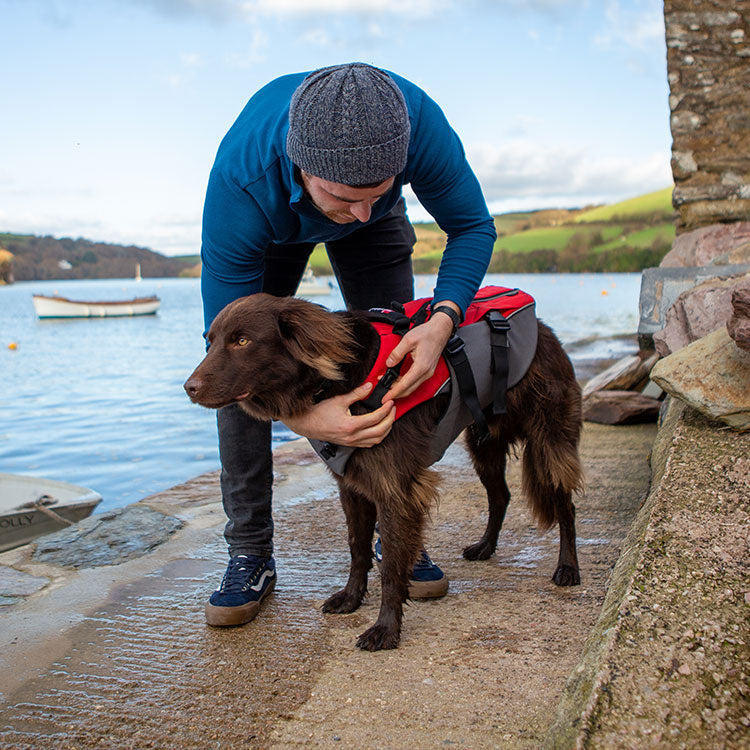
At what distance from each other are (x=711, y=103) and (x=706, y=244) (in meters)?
1.49

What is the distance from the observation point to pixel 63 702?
2.20 metres

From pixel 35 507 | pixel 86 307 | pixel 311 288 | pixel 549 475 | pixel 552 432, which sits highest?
pixel 552 432

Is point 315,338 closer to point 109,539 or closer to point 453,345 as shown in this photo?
point 453,345

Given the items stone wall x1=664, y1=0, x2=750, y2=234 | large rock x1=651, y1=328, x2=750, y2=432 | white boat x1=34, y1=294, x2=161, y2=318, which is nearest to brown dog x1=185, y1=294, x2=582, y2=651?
large rock x1=651, y1=328, x2=750, y2=432

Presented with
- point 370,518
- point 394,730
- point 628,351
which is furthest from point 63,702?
point 628,351

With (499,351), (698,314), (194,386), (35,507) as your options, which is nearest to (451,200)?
(499,351)

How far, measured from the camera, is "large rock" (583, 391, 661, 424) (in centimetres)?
554

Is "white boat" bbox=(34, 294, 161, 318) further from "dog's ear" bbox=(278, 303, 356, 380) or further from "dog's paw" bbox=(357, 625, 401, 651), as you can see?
"dog's paw" bbox=(357, 625, 401, 651)

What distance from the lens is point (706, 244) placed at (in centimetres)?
608

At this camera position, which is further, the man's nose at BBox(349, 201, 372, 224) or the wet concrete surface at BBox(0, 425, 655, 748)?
the man's nose at BBox(349, 201, 372, 224)

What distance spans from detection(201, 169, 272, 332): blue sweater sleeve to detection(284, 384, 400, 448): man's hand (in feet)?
1.76

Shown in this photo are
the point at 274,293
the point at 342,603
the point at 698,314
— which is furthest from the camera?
the point at 698,314

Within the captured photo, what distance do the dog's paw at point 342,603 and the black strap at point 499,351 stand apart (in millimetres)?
977

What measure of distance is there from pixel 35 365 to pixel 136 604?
21651 millimetres
